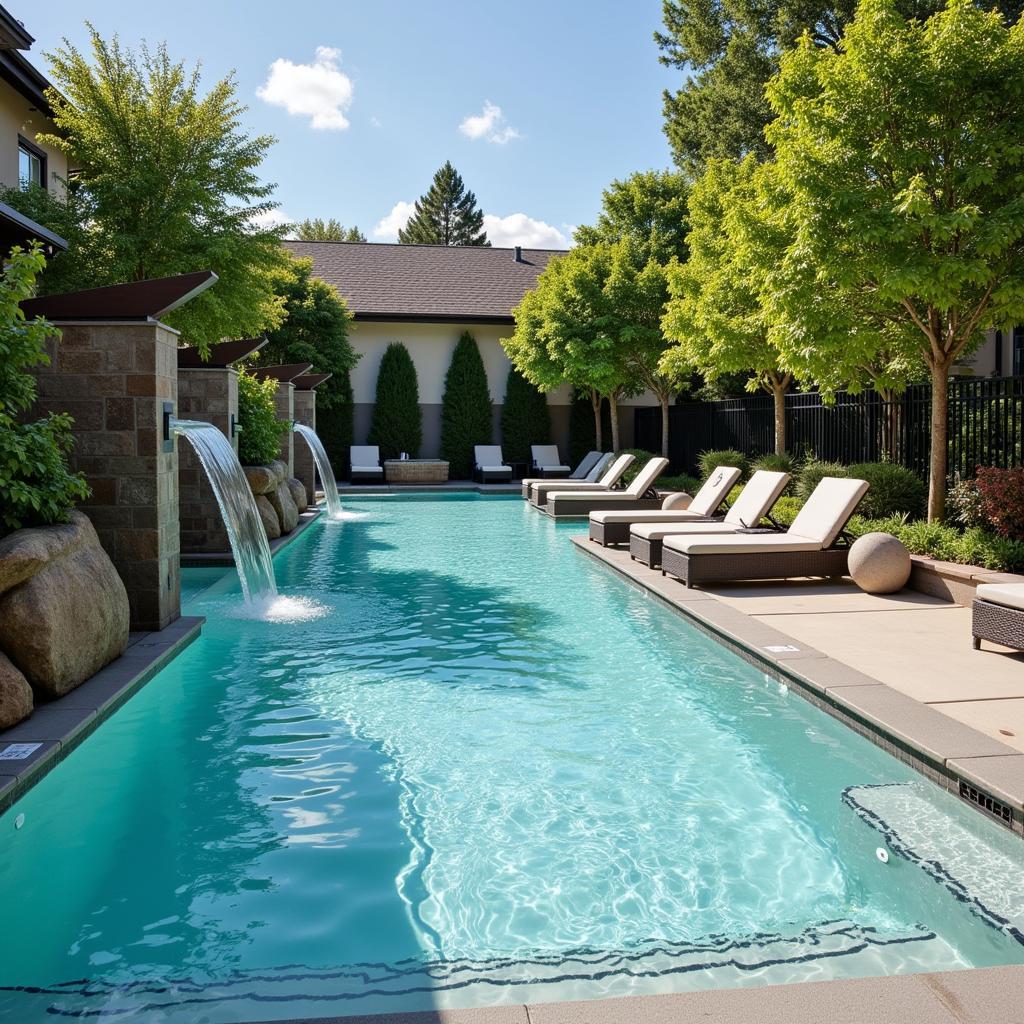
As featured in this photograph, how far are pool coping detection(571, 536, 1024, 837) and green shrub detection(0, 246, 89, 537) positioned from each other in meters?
4.70

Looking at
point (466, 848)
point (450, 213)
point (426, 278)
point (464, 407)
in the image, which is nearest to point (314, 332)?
point (464, 407)

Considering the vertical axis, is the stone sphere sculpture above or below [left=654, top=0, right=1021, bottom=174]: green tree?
below

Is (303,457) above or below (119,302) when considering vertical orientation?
below

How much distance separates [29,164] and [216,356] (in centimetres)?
858

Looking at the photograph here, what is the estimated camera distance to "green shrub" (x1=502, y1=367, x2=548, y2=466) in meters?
29.5

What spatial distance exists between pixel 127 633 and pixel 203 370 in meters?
5.54

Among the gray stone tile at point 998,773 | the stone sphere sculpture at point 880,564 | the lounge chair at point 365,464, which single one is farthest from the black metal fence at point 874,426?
the lounge chair at point 365,464

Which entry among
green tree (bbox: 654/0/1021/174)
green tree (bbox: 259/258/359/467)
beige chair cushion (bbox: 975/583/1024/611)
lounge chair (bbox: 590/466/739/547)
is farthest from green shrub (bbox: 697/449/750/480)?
green tree (bbox: 259/258/359/467)

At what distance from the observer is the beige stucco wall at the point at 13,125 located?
607 inches

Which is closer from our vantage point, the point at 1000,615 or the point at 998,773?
the point at 998,773

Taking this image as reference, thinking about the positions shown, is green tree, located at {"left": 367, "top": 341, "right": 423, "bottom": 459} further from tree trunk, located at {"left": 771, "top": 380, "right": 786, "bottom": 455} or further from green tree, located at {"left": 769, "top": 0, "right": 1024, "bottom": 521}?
green tree, located at {"left": 769, "top": 0, "right": 1024, "bottom": 521}

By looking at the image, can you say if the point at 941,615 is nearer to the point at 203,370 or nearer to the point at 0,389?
the point at 0,389

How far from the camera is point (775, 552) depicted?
9516 mm

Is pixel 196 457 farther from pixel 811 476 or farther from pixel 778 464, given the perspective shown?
pixel 778 464
